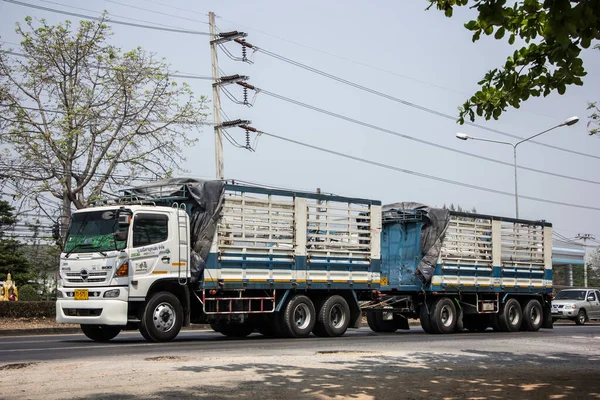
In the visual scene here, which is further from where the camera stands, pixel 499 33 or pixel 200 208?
pixel 200 208

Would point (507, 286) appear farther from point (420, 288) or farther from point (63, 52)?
point (63, 52)

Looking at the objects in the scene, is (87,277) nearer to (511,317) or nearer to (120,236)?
(120,236)

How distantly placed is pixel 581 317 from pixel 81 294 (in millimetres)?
24548

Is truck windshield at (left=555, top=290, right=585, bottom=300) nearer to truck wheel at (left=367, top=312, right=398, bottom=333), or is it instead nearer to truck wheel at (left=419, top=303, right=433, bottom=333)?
truck wheel at (left=367, top=312, right=398, bottom=333)

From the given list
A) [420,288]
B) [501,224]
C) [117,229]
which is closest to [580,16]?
[117,229]

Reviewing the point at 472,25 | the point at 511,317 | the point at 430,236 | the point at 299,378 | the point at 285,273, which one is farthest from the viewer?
the point at 511,317

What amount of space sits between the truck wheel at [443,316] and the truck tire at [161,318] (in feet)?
27.5

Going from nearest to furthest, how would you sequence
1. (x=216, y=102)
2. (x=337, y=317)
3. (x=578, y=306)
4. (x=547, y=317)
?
(x=337, y=317) → (x=547, y=317) → (x=216, y=102) → (x=578, y=306)

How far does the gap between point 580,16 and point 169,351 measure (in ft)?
31.8

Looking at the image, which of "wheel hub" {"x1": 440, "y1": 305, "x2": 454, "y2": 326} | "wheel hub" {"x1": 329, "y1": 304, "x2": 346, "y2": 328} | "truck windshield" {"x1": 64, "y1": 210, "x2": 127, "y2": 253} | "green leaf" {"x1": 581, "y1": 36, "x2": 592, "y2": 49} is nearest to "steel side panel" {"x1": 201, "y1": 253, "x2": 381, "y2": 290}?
"wheel hub" {"x1": 329, "y1": 304, "x2": 346, "y2": 328}

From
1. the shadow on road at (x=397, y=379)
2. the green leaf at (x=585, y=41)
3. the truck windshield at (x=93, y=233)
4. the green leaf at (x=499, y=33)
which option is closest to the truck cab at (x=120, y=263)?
the truck windshield at (x=93, y=233)

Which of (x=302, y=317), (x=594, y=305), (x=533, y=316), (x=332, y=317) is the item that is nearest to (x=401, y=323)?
(x=332, y=317)

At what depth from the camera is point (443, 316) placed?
75.0ft

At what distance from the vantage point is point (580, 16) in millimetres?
7000
